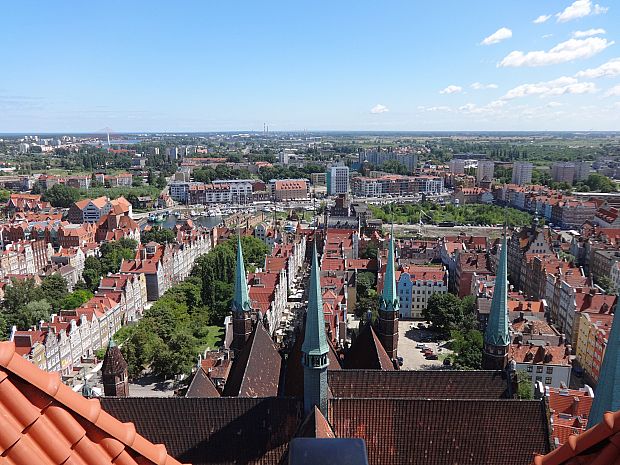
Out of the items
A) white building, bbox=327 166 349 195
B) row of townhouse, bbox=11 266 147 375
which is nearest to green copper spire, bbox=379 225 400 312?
row of townhouse, bbox=11 266 147 375

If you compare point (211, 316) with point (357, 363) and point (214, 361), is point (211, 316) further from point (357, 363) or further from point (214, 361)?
point (357, 363)

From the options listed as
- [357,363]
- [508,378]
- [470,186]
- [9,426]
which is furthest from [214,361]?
[470,186]

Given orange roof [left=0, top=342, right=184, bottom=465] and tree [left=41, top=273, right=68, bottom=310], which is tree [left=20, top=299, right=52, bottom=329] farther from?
orange roof [left=0, top=342, right=184, bottom=465]

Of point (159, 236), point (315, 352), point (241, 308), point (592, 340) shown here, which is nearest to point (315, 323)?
point (315, 352)

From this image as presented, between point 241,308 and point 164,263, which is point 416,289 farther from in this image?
point 164,263

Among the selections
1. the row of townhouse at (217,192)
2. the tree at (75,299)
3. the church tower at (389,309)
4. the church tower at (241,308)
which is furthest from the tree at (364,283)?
the row of townhouse at (217,192)
